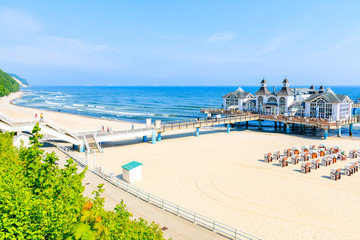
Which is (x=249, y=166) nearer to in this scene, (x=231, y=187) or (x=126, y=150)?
(x=231, y=187)

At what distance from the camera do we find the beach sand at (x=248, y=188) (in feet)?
46.8

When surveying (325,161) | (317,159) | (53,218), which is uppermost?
(53,218)

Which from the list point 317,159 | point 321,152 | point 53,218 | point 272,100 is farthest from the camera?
point 272,100

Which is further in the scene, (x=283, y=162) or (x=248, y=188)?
(x=283, y=162)

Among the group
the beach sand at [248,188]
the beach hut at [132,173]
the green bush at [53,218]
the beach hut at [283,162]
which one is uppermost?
the green bush at [53,218]

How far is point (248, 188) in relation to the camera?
19.2 meters

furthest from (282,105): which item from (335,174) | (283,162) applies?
(335,174)

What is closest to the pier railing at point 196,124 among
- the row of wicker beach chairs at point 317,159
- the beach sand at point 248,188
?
the beach sand at point 248,188

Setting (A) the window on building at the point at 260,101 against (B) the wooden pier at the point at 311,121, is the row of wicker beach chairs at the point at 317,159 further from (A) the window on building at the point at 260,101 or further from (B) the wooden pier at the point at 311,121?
(A) the window on building at the point at 260,101

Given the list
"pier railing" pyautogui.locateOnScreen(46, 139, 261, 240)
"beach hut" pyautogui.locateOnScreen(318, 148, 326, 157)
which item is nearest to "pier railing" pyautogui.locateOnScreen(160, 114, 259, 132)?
"pier railing" pyautogui.locateOnScreen(46, 139, 261, 240)

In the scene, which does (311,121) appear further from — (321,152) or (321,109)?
(321,152)

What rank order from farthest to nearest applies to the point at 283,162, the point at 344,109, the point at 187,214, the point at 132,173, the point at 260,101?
the point at 260,101 → the point at 344,109 → the point at 283,162 → the point at 132,173 → the point at 187,214

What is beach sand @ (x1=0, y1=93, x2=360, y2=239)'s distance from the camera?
46.8 feet

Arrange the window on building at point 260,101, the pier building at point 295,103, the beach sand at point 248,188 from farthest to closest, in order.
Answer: the window on building at point 260,101, the pier building at point 295,103, the beach sand at point 248,188
